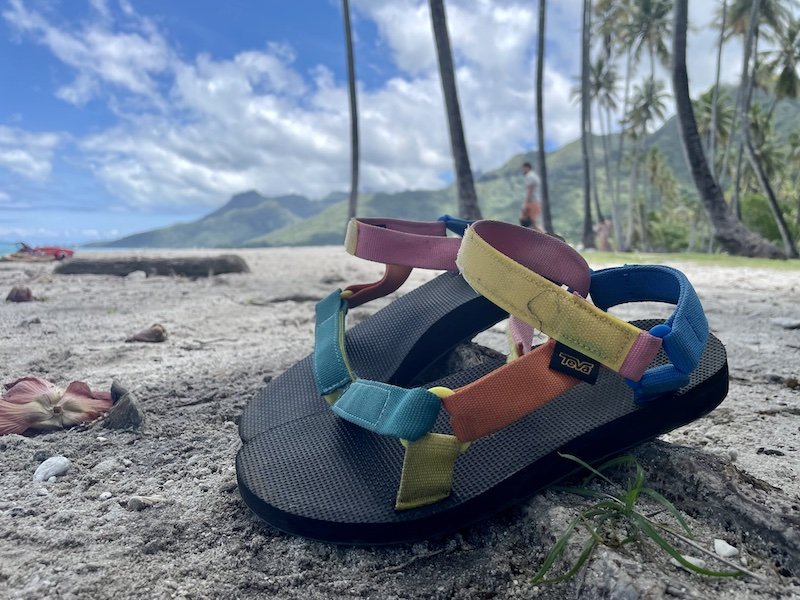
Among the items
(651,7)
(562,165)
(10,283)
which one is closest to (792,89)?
(651,7)

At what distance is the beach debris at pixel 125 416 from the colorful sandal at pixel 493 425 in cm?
51

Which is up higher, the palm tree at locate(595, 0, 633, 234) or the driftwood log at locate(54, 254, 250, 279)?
the palm tree at locate(595, 0, 633, 234)

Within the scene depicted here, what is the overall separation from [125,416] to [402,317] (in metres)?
0.89

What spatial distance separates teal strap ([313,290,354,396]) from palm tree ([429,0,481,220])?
29.2 ft

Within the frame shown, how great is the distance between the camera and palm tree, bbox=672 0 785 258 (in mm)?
8500

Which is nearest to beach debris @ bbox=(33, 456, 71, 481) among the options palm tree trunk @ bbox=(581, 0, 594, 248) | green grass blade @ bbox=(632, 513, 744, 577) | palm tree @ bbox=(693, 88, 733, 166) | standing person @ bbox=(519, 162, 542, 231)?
green grass blade @ bbox=(632, 513, 744, 577)

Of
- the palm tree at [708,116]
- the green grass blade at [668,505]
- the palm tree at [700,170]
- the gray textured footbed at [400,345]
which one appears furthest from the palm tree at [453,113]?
the palm tree at [708,116]

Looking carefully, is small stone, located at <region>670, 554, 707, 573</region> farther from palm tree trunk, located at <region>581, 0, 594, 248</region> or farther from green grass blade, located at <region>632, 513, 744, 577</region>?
palm tree trunk, located at <region>581, 0, 594, 248</region>

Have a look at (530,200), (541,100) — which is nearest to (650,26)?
(541,100)

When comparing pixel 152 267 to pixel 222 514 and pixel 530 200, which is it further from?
pixel 530 200

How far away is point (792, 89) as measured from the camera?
80.5ft

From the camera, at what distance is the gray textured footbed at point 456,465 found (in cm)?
104

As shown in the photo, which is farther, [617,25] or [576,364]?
[617,25]

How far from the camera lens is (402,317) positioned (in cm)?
187
